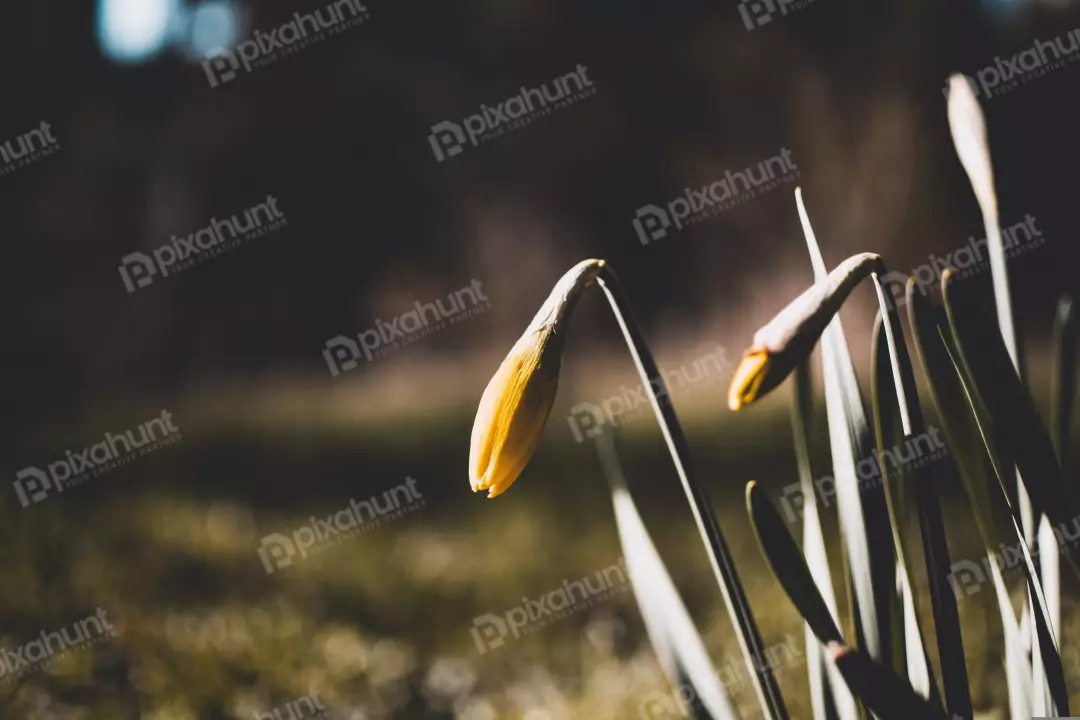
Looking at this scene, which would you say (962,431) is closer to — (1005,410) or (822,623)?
(1005,410)

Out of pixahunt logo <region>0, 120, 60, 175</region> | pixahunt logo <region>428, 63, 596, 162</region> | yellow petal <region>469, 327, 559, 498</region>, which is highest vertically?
pixahunt logo <region>0, 120, 60, 175</region>

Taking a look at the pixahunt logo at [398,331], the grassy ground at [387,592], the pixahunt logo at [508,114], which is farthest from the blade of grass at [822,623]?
the pixahunt logo at [398,331]

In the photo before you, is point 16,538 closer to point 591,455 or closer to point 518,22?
point 591,455

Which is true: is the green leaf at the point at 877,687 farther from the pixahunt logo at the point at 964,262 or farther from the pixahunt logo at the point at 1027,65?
the pixahunt logo at the point at 1027,65

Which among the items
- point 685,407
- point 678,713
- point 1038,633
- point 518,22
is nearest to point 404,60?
point 518,22

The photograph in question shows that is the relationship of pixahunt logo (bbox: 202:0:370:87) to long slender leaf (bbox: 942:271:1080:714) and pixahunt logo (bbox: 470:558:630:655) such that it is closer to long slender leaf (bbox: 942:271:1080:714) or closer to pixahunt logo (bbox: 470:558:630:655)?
pixahunt logo (bbox: 470:558:630:655)

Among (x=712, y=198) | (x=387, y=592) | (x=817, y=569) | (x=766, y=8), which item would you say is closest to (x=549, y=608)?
(x=387, y=592)

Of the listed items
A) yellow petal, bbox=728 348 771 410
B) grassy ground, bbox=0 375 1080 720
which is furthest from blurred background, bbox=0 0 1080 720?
yellow petal, bbox=728 348 771 410
